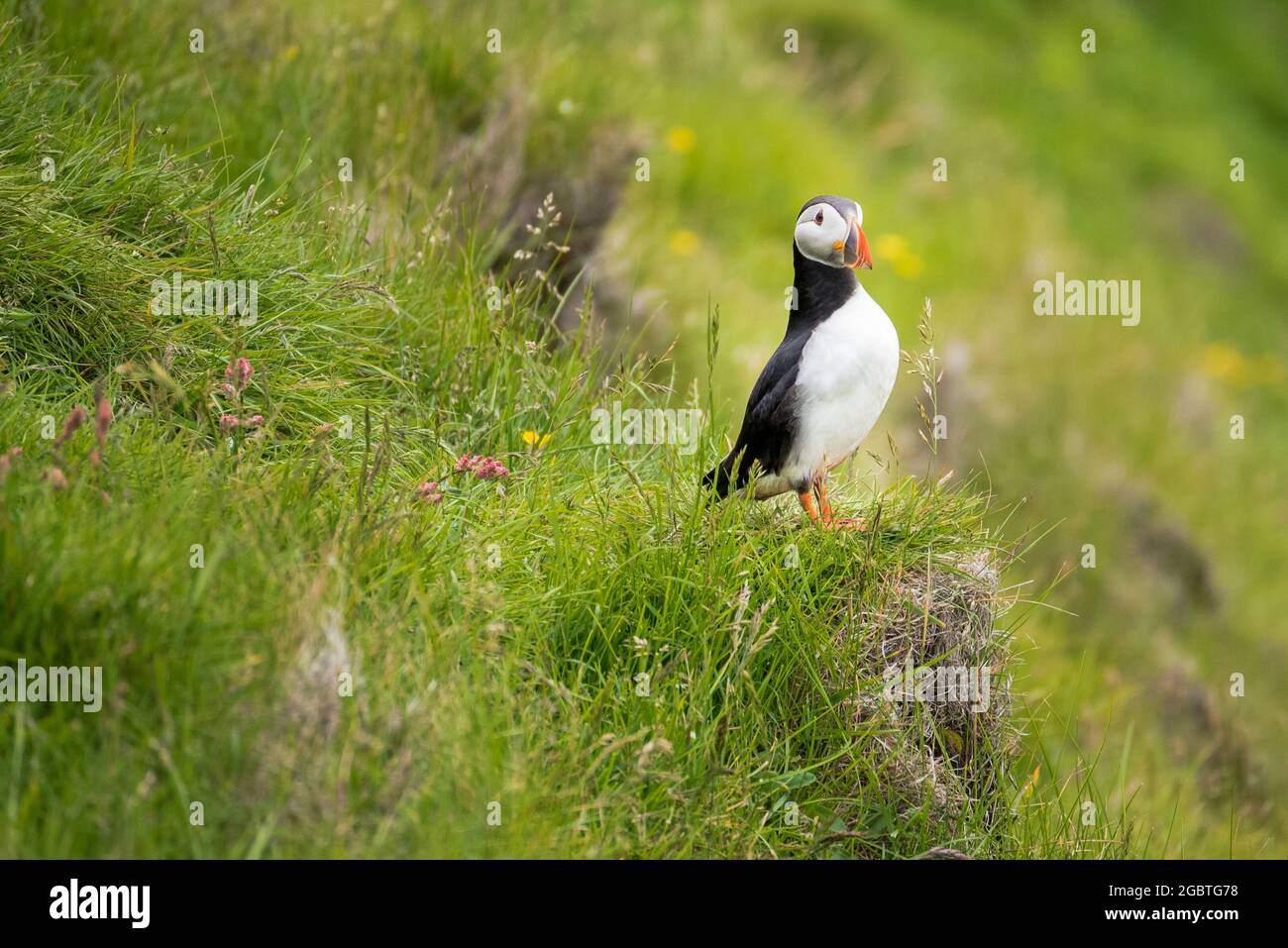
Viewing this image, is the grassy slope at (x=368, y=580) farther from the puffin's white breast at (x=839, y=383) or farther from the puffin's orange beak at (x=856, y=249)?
the puffin's orange beak at (x=856, y=249)

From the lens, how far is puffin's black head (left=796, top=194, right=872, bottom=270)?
4.09 meters

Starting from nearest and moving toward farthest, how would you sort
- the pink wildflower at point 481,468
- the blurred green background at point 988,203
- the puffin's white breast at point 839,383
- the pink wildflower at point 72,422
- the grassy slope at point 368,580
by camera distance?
the grassy slope at point 368,580 → the pink wildflower at point 72,422 → the puffin's white breast at point 839,383 → the pink wildflower at point 481,468 → the blurred green background at point 988,203

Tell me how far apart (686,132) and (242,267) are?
255 inches

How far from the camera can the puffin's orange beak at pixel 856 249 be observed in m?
4.07

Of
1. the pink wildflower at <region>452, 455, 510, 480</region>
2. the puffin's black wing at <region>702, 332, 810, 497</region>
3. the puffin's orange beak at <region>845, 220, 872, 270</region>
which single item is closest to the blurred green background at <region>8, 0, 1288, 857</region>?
the puffin's black wing at <region>702, 332, 810, 497</region>

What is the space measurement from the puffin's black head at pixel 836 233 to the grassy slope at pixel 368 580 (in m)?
0.86

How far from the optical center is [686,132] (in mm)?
10312

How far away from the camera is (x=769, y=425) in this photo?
13.5ft

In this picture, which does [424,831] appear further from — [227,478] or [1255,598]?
[1255,598]

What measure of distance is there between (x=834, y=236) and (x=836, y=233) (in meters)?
0.01

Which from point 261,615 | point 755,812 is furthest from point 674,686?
point 261,615

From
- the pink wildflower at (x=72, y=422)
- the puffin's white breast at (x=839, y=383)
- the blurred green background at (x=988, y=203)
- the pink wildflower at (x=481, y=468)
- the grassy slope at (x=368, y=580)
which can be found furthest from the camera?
the blurred green background at (x=988, y=203)

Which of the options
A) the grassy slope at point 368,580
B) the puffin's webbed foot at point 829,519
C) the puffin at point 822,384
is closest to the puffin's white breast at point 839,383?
the puffin at point 822,384

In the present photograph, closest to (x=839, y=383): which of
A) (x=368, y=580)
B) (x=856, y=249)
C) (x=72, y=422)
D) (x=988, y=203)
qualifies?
(x=856, y=249)
